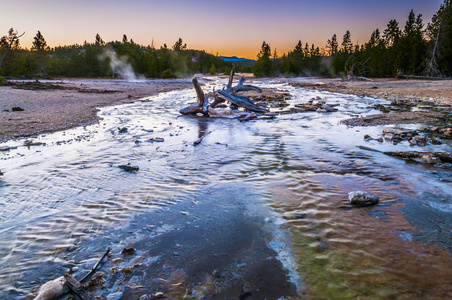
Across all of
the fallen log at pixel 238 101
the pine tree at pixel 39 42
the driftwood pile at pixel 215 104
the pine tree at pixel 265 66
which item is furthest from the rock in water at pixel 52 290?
the pine tree at pixel 39 42

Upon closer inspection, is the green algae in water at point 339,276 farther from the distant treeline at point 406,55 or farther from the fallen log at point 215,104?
the distant treeline at point 406,55

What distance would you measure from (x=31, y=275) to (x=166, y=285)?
4.87 ft

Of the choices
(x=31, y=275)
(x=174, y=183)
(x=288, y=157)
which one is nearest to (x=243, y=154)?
(x=288, y=157)

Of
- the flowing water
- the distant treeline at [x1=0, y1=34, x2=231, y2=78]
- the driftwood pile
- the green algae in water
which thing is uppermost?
the distant treeline at [x1=0, y1=34, x2=231, y2=78]

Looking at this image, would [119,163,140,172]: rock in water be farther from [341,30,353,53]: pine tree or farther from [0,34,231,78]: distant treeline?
[341,30,353,53]: pine tree

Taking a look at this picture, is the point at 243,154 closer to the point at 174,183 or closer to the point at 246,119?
the point at 174,183

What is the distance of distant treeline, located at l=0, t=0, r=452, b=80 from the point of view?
40.4m

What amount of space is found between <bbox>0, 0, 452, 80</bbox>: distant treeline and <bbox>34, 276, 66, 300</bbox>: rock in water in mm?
37425

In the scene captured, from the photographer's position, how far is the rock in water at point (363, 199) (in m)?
4.06

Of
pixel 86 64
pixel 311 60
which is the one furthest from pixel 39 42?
pixel 311 60

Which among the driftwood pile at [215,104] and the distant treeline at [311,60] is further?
the distant treeline at [311,60]

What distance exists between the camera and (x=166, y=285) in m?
2.47

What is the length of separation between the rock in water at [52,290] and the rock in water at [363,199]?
13.5 feet

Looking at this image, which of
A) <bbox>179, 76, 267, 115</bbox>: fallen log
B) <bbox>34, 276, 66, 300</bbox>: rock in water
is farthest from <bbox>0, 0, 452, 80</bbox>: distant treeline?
<bbox>34, 276, 66, 300</bbox>: rock in water
